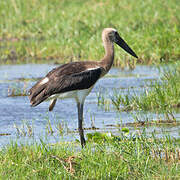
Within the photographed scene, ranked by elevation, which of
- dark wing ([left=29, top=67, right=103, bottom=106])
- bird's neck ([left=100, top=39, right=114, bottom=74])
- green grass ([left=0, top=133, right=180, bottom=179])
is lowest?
green grass ([left=0, top=133, right=180, bottom=179])

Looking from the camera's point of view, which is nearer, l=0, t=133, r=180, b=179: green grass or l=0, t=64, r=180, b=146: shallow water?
l=0, t=133, r=180, b=179: green grass

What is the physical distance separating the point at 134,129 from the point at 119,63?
530cm

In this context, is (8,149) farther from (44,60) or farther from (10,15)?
(10,15)

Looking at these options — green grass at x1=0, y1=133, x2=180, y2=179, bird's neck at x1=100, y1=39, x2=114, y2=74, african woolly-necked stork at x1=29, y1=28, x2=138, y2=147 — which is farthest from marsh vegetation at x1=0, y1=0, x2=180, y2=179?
bird's neck at x1=100, y1=39, x2=114, y2=74

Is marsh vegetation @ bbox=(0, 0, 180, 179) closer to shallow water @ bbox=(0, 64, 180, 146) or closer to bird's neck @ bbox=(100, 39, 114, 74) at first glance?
shallow water @ bbox=(0, 64, 180, 146)

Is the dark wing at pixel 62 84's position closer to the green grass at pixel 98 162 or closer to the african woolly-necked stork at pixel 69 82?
the african woolly-necked stork at pixel 69 82

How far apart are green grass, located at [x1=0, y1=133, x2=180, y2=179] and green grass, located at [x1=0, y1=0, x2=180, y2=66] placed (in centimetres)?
552

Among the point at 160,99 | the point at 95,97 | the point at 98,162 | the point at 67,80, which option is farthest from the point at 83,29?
the point at 98,162

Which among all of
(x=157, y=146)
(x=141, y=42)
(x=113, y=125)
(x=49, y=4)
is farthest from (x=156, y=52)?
(x=49, y=4)

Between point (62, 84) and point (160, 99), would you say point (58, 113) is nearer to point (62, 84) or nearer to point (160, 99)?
point (160, 99)

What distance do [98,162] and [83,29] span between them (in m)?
10.4

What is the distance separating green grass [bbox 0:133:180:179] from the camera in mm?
5008

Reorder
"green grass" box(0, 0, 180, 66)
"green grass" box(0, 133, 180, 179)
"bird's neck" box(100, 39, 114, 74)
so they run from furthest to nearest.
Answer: "green grass" box(0, 0, 180, 66) < "bird's neck" box(100, 39, 114, 74) < "green grass" box(0, 133, 180, 179)

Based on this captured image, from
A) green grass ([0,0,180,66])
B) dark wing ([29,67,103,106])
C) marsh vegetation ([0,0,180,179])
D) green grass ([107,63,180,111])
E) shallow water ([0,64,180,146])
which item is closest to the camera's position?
marsh vegetation ([0,0,180,179])
